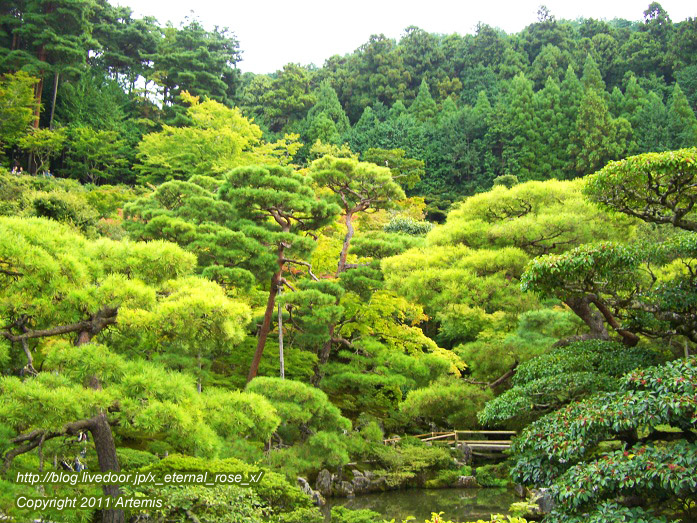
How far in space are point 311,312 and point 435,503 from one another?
12.2 ft

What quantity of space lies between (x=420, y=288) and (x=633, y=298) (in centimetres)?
406

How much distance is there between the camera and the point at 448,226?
400 inches

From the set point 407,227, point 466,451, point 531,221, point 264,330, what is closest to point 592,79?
point 407,227

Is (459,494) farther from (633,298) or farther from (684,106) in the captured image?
(684,106)

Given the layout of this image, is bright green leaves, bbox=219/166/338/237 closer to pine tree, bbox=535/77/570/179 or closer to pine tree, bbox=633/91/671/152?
pine tree, bbox=535/77/570/179

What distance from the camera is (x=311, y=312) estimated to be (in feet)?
29.0

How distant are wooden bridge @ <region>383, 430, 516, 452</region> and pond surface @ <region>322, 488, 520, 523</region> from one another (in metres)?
1.21

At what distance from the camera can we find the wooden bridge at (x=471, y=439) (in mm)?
11023

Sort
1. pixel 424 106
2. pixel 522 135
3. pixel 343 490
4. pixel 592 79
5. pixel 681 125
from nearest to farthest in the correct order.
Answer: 1. pixel 343 490
2. pixel 681 125
3. pixel 522 135
4. pixel 592 79
5. pixel 424 106

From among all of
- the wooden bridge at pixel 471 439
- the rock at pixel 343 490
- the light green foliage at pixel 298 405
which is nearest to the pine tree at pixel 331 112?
the wooden bridge at pixel 471 439

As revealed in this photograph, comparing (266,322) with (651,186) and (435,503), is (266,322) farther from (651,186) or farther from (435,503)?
(651,186)

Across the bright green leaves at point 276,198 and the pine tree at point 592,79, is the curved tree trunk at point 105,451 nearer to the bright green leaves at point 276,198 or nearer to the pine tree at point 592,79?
the bright green leaves at point 276,198

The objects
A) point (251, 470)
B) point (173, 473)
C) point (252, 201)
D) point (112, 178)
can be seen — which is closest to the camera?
point (173, 473)

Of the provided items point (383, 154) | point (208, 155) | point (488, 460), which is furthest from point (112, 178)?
point (488, 460)
